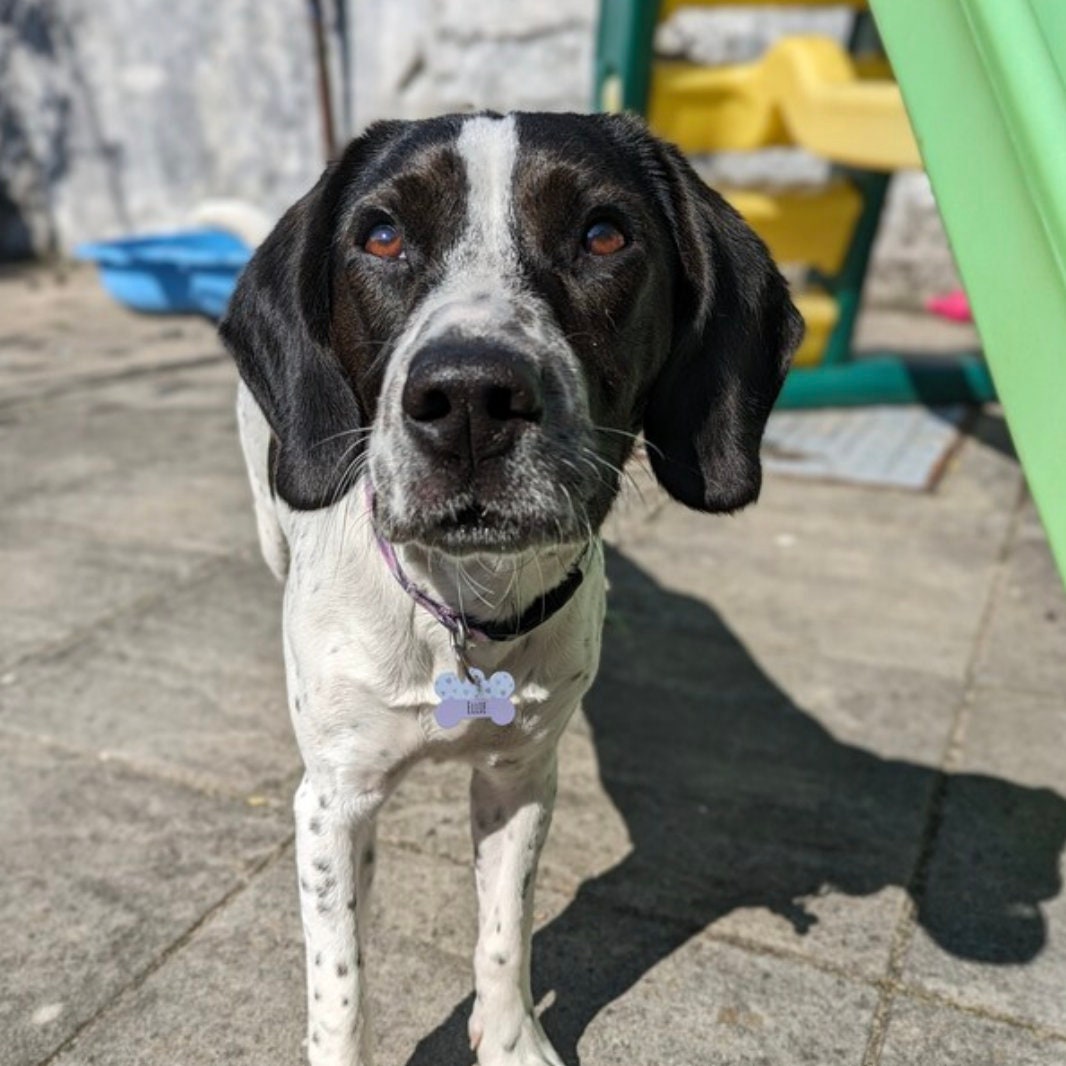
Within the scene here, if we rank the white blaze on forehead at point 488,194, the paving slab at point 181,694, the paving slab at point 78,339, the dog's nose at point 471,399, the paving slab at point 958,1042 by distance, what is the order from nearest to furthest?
the dog's nose at point 471,399 < the white blaze on forehead at point 488,194 < the paving slab at point 958,1042 < the paving slab at point 181,694 < the paving slab at point 78,339

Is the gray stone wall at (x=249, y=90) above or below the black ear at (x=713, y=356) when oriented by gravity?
below

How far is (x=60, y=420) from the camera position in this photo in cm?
664

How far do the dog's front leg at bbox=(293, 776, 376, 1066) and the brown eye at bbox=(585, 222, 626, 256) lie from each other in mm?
1074

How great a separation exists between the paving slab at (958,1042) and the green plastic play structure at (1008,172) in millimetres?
1009

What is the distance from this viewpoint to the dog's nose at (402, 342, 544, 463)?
5.61 feet

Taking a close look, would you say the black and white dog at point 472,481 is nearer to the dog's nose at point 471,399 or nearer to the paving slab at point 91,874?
the dog's nose at point 471,399

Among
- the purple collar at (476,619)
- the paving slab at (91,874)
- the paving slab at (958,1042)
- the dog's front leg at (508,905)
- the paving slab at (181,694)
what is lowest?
the paving slab at (181,694)

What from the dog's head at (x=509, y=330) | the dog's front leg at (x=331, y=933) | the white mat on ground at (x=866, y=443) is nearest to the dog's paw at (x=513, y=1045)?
the dog's front leg at (x=331, y=933)

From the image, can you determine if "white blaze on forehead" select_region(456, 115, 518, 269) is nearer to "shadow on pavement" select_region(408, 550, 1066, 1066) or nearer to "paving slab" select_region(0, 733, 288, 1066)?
"shadow on pavement" select_region(408, 550, 1066, 1066)

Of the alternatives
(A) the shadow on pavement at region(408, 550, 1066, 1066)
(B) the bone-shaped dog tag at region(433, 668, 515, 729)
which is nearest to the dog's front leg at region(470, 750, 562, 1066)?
(A) the shadow on pavement at region(408, 550, 1066, 1066)

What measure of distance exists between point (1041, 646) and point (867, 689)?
0.75 meters

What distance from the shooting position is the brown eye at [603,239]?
82.9 inches

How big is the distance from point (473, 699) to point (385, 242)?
82 centimetres

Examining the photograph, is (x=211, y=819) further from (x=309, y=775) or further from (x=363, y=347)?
(x=363, y=347)
